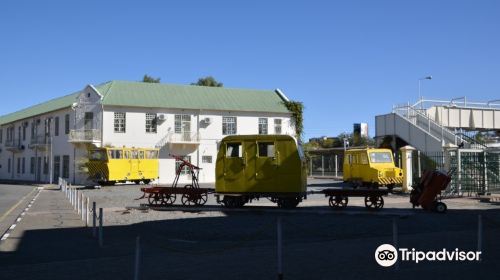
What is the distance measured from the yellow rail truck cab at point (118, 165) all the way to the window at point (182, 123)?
9.02m

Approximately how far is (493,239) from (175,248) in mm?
7175

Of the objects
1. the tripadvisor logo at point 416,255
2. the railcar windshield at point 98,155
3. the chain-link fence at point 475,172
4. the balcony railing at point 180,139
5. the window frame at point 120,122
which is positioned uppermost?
the window frame at point 120,122

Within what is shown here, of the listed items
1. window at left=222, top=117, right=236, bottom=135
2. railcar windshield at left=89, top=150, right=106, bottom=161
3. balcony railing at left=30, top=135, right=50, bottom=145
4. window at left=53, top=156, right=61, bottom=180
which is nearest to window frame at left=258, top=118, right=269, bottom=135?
window at left=222, top=117, right=236, bottom=135

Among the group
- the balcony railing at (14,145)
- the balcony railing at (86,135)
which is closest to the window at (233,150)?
the balcony railing at (86,135)

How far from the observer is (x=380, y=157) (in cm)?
3052

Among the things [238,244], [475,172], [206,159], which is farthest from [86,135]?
[238,244]

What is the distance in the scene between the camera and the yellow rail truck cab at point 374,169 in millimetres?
29719

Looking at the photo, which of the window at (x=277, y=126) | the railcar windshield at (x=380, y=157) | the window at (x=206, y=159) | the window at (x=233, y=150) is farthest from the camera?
the window at (x=277, y=126)

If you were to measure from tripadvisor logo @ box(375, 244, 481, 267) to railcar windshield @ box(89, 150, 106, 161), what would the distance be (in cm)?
3238

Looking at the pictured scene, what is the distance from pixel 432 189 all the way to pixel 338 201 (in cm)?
348

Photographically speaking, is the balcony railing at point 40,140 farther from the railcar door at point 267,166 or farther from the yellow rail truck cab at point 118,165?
the railcar door at point 267,166

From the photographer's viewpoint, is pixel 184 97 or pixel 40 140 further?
pixel 40 140

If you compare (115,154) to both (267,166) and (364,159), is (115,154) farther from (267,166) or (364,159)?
(267,166)

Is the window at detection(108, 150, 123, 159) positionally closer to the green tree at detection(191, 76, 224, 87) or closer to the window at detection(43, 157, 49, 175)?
the window at detection(43, 157, 49, 175)
